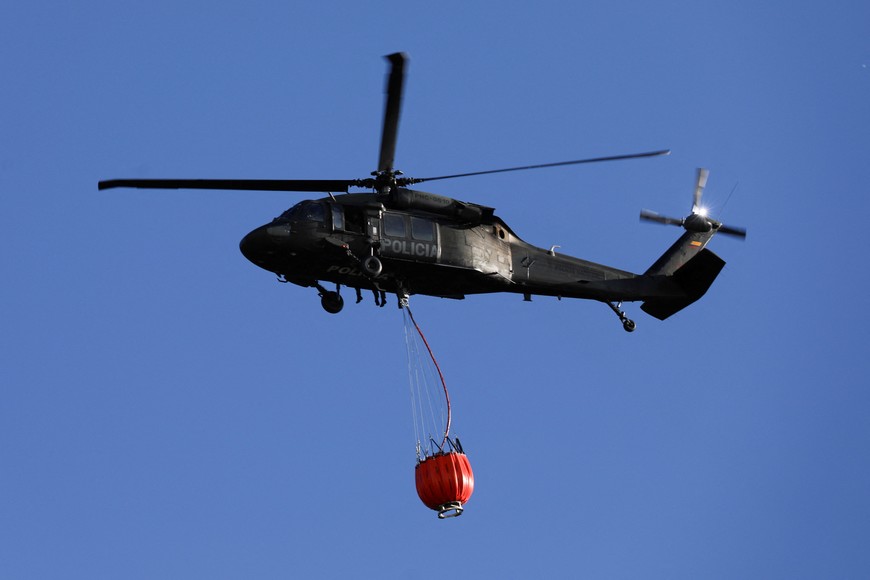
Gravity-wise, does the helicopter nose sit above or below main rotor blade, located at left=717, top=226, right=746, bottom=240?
below

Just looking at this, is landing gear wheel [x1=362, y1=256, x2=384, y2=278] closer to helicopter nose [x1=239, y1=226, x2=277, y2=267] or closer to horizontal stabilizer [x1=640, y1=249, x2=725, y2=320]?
helicopter nose [x1=239, y1=226, x2=277, y2=267]

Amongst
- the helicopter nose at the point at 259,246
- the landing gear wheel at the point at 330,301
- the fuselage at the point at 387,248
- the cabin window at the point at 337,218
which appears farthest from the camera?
the landing gear wheel at the point at 330,301

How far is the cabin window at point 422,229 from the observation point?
84.5 ft

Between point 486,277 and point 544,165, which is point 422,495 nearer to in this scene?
point 486,277

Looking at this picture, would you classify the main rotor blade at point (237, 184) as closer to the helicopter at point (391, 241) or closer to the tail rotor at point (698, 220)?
the helicopter at point (391, 241)

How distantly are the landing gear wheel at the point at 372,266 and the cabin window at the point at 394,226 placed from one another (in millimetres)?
680

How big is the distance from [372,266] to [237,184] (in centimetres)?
315

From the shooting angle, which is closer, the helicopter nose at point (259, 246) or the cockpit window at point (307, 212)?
the helicopter nose at point (259, 246)

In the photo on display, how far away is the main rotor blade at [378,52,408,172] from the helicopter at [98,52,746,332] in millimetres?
19

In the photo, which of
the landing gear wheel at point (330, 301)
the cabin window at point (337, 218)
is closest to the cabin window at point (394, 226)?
the cabin window at point (337, 218)

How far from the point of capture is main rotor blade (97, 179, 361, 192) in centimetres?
2458

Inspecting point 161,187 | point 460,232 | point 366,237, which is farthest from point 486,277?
point 161,187

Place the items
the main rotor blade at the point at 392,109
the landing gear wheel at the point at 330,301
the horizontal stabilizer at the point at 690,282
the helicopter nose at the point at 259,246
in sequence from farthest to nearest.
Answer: the horizontal stabilizer at the point at 690,282 < the landing gear wheel at the point at 330,301 < the helicopter nose at the point at 259,246 < the main rotor blade at the point at 392,109

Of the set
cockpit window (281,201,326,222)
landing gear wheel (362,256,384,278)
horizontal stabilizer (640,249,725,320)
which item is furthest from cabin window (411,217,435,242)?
horizontal stabilizer (640,249,725,320)
